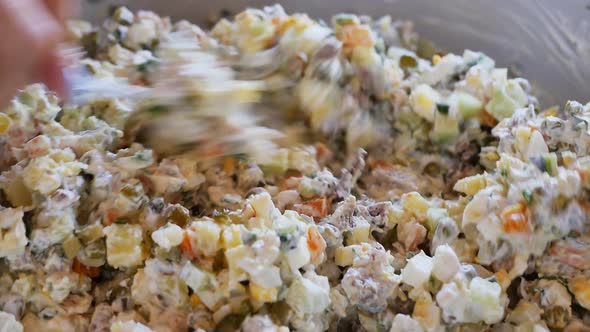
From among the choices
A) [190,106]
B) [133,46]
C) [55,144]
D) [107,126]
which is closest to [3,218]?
[55,144]

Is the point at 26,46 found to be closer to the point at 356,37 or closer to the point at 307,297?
the point at 307,297

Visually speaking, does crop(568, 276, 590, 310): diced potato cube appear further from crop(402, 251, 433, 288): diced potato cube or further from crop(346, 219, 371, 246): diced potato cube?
crop(346, 219, 371, 246): diced potato cube

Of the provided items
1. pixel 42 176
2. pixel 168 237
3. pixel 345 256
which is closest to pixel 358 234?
pixel 345 256

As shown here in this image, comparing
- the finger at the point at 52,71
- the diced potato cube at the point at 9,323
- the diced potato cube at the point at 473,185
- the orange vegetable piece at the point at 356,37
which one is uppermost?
the finger at the point at 52,71

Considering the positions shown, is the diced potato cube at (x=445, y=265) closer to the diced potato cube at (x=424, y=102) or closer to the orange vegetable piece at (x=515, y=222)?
the orange vegetable piece at (x=515, y=222)

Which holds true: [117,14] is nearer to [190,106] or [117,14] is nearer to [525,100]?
[190,106]

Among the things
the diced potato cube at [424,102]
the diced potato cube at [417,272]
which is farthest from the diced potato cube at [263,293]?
the diced potato cube at [424,102]

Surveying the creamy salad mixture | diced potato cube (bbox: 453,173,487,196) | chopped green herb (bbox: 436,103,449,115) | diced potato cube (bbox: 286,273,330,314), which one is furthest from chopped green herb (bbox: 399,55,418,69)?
diced potato cube (bbox: 286,273,330,314)
